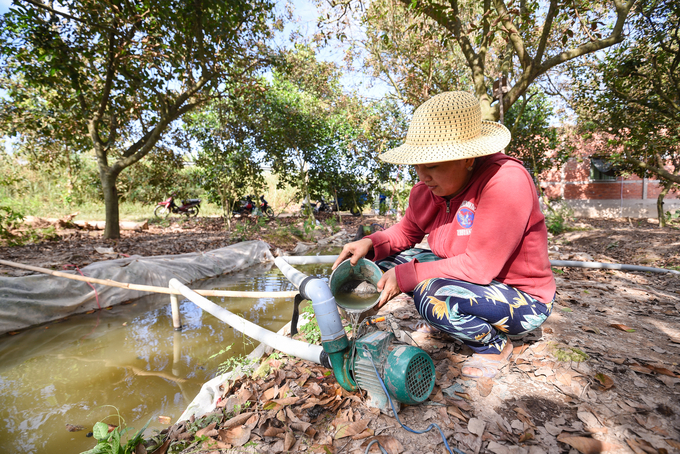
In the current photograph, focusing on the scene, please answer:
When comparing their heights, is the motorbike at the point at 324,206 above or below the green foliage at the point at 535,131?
below

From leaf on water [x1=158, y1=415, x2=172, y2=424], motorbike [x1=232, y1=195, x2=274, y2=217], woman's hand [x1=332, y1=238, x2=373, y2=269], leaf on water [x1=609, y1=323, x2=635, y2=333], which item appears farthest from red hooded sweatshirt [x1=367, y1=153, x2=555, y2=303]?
motorbike [x1=232, y1=195, x2=274, y2=217]

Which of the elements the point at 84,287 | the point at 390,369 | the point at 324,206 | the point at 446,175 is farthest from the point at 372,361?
the point at 324,206

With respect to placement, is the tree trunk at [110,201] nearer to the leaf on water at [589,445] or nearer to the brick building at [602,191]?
the leaf on water at [589,445]

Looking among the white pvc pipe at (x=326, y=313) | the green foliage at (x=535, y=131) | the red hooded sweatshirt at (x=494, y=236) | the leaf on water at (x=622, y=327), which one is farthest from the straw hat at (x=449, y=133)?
the green foliage at (x=535, y=131)

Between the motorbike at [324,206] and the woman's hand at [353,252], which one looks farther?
the motorbike at [324,206]

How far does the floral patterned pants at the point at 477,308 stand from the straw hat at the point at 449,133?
26.3 inches

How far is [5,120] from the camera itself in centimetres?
578

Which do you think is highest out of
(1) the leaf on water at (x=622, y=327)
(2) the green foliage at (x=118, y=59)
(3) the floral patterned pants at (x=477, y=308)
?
(2) the green foliage at (x=118, y=59)

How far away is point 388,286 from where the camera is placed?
165 cm

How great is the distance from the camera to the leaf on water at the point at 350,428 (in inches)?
55.1

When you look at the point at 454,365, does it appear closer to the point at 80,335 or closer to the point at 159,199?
the point at 80,335

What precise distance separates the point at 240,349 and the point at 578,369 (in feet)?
8.10

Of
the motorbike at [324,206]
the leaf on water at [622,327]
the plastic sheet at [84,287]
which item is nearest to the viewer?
the leaf on water at [622,327]

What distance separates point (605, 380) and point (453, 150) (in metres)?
1.44
